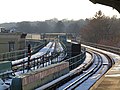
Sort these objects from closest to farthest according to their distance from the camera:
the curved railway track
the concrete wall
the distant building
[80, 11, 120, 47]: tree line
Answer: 1. the concrete wall
2. the curved railway track
3. the distant building
4. [80, 11, 120, 47]: tree line

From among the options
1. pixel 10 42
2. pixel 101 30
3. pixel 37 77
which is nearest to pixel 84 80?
pixel 37 77

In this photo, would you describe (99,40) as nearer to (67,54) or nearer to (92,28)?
(92,28)

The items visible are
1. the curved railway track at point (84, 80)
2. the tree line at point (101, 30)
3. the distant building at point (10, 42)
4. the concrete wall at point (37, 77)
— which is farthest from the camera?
the tree line at point (101, 30)

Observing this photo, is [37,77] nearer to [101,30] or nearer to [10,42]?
[10,42]

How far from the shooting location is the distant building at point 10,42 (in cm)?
4924

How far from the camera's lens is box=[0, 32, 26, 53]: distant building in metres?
49.2

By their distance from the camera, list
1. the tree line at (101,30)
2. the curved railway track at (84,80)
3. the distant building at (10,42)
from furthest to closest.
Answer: the tree line at (101,30) < the distant building at (10,42) < the curved railway track at (84,80)

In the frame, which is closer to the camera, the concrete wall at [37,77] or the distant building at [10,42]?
the concrete wall at [37,77]

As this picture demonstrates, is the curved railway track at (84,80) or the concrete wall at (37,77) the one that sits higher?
the concrete wall at (37,77)

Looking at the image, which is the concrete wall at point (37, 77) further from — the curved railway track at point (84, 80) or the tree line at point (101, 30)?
the tree line at point (101, 30)

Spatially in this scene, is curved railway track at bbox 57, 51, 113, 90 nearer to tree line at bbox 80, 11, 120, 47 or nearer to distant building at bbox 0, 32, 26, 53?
distant building at bbox 0, 32, 26, 53

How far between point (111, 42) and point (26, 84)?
68.9 meters

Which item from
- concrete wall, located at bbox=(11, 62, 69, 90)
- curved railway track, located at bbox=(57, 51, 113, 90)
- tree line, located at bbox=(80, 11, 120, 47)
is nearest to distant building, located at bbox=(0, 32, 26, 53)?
curved railway track, located at bbox=(57, 51, 113, 90)

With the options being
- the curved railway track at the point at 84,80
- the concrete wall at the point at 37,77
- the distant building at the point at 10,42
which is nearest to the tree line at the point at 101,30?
the distant building at the point at 10,42
